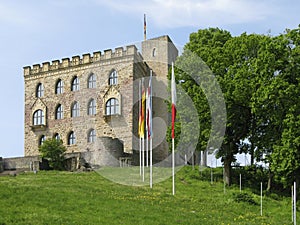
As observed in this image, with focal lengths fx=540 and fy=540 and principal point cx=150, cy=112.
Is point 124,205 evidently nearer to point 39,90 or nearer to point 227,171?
point 227,171

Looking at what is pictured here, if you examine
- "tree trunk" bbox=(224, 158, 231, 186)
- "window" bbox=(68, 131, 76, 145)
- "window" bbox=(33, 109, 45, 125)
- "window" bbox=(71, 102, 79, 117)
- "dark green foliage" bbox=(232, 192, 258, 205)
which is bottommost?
"dark green foliage" bbox=(232, 192, 258, 205)

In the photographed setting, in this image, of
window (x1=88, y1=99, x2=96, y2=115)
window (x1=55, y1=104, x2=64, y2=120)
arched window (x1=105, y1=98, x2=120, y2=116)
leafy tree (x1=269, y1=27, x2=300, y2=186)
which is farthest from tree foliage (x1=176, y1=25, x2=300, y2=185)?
window (x1=55, y1=104, x2=64, y2=120)

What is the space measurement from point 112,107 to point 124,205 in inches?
1132

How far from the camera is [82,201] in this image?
22.8 m

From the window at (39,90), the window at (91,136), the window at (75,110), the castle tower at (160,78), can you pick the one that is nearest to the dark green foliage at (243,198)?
the castle tower at (160,78)

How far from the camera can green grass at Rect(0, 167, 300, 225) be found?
785 inches

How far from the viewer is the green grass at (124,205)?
1994cm

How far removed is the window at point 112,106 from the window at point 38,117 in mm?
8124

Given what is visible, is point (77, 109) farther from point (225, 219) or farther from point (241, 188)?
point (225, 219)

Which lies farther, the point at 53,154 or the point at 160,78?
the point at 160,78

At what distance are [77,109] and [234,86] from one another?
22345 mm

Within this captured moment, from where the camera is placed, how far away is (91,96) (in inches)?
2071

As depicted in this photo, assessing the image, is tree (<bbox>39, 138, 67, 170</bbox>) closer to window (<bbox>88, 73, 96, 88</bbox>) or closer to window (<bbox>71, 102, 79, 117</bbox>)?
window (<bbox>71, 102, 79, 117</bbox>)

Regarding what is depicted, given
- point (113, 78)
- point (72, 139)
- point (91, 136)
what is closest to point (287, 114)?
point (113, 78)
